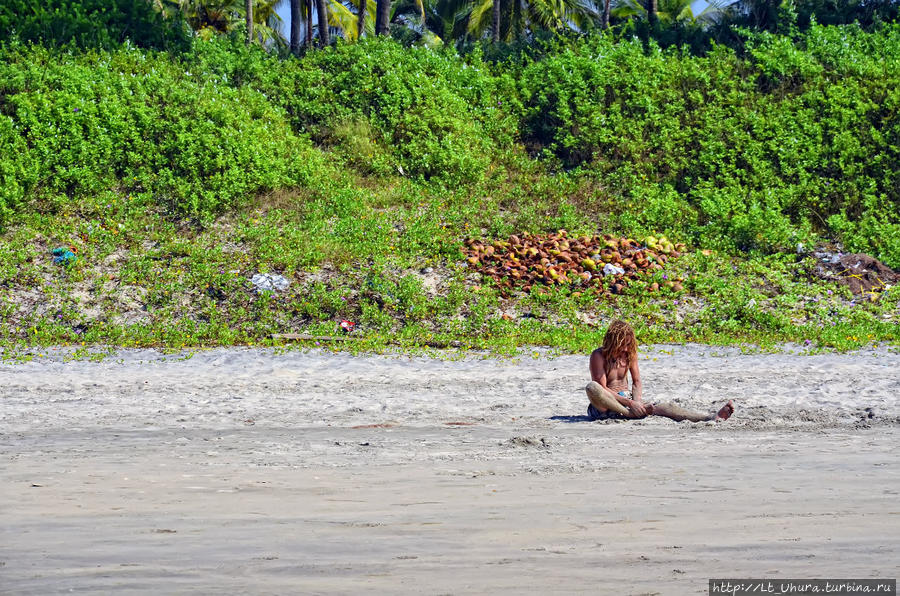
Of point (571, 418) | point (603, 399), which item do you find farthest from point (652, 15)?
point (603, 399)

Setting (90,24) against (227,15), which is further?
(227,15)

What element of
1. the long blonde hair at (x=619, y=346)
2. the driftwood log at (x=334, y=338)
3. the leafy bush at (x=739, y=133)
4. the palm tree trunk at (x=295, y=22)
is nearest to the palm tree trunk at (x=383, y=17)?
the leafy bush at (x=739, y=133)

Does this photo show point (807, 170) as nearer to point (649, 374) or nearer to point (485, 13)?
point (649, 374)

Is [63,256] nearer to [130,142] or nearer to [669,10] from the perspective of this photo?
[130,142]

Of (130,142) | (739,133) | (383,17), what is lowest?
(130,142)

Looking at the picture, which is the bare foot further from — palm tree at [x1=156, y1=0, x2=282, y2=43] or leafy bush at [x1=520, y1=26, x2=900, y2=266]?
palm tree at [x1=156, y1=0, x2=282, y2=43]

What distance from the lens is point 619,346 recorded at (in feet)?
24.0

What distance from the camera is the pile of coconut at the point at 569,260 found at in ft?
47.3

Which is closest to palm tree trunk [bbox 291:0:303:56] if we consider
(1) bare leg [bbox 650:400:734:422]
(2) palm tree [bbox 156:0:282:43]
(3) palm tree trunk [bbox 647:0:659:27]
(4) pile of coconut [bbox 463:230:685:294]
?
(2) palm tree [bbox 156:0:282:43]

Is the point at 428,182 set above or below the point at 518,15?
below

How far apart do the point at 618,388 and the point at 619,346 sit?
0.35 m

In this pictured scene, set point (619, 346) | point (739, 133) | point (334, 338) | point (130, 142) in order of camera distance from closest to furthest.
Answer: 1. point (619, 346)
2. point (334, 338)
3. point (130, 142)
4. point (739, 133)

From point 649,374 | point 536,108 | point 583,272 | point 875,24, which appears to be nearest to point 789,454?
point 649,374

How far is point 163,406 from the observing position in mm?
7941
